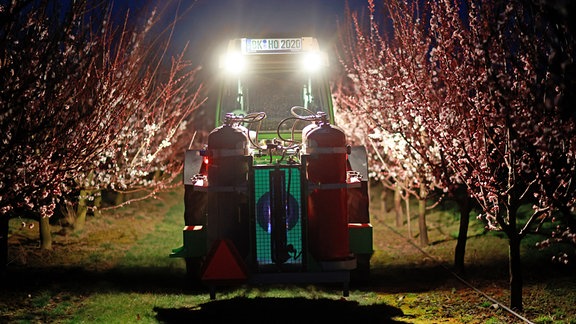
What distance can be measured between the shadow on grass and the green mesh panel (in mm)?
800

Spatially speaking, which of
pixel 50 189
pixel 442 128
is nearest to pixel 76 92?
pixel 50 189

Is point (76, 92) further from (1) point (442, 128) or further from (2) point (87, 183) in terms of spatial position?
(1) point (442, 128)

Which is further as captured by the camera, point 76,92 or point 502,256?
point 502,256

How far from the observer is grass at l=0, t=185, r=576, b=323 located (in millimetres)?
9180

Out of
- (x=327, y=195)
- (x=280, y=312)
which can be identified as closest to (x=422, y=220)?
(x=280, y=312)

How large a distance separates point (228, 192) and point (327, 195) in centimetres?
132

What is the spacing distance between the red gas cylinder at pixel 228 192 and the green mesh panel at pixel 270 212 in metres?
0.21

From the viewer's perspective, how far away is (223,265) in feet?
26.9

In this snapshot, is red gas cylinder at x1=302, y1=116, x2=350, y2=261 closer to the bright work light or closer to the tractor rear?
the tractor rear

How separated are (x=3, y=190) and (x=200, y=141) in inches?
1157

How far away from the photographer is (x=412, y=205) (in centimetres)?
2347

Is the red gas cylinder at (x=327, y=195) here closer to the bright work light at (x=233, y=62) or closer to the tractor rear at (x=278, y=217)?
the tractor rear at (x=278, y=217)

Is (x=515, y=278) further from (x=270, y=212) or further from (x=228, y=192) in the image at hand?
(x=228, y=192)

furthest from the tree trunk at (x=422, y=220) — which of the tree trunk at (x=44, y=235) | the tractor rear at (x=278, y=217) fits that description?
the tree trunk at (x=44, y=235)
